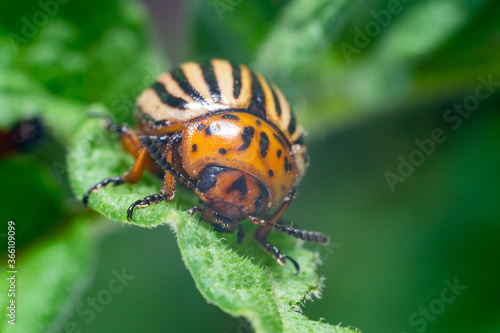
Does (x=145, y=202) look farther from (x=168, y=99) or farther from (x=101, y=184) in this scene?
(x=168, y=99)

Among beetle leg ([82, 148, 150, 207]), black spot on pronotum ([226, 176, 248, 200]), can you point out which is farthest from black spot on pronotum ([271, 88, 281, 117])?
beetle leg ([82, 148, 150, 207])

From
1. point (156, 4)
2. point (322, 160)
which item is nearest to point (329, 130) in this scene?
point (322, 160)

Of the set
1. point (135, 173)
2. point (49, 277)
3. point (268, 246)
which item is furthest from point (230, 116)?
point (49, 277)

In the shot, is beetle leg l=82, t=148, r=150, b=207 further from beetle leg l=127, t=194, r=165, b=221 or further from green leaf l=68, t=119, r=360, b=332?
beetle leg l=127, t=194, r=165, b=221

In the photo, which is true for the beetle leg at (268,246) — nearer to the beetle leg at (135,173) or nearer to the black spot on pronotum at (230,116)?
the black spot on pronotum at (230,116)

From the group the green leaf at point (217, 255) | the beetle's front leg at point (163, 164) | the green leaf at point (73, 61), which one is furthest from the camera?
the green leaf at point (73, 61)

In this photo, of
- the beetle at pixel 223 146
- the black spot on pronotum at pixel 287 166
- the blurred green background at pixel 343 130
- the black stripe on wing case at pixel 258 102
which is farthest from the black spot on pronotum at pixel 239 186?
the blurred green background at pixel 343 130

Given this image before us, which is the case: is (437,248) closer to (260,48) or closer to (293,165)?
(293,165)

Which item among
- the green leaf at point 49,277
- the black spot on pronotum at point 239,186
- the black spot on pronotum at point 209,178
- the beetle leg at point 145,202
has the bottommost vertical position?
the green leaf at point 49,277
